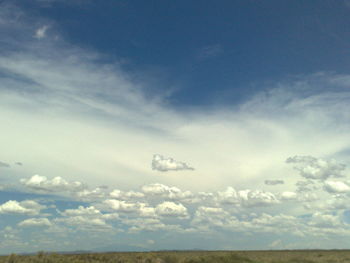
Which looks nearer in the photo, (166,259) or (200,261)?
(166,259)

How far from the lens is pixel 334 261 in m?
77.3

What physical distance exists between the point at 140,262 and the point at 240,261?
2145 cm

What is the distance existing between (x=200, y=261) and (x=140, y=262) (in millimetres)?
11790

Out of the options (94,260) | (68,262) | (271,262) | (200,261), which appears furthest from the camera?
(271,262)

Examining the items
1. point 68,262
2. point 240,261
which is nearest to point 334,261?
point 240,261

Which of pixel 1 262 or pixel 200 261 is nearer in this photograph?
pixel 1 262

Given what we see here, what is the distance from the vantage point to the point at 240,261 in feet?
208

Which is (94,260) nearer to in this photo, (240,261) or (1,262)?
(1,262)

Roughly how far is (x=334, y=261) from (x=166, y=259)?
138 ft

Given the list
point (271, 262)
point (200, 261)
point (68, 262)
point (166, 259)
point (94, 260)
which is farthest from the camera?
point (271, 262)

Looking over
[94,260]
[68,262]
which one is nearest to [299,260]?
[94,260]

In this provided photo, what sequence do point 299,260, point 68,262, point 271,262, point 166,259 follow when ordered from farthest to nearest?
1. point 299,260
2. point 271,262
3. point 166,259
4. point 68,262

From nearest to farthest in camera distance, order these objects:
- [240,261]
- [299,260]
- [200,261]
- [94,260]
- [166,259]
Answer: [94,260], [166,259], [200,261], [240,261], [299,260]

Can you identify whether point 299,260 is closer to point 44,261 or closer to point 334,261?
point 334,261
